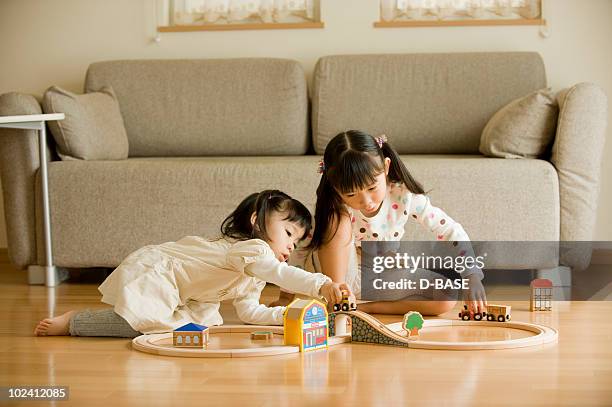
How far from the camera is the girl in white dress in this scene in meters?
2.18

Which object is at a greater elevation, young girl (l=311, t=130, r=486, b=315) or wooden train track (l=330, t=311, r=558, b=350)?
young girl (l=311, t=130, r=486, b=315)

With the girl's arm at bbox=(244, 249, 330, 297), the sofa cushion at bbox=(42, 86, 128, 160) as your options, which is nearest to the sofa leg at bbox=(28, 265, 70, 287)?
the sofa cushion at bbox=(42, 86, 128, 160)

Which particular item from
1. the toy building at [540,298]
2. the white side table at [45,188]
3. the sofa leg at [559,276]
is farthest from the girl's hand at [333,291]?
the white side table at [45,188]

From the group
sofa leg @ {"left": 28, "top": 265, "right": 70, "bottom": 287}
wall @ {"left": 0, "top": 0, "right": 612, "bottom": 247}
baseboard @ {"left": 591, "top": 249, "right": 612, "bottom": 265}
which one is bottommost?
baseboard @ {"left": 591, "top": 249, "right": 612, "bottom": 265}

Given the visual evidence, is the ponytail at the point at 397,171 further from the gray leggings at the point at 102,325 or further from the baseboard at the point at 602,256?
the baseboard at the point at 602,256

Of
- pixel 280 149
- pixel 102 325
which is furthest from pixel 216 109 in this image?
pixel 102 325

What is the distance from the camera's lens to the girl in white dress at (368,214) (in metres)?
2.18

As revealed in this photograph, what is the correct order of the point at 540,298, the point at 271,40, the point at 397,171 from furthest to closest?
the point at 271,40
the point at 540,298
the point at 397,171

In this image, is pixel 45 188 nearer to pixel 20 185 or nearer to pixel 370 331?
pixel 20 185

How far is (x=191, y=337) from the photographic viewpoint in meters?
1.89

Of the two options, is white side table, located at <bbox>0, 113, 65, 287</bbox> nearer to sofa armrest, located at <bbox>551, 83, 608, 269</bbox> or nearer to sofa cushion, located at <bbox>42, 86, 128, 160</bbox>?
sofa cushion, located at <bbox>42, 86, 128, 160</bbox>

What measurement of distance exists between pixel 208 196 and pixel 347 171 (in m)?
0.89

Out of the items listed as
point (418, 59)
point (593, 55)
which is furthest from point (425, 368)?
point (593, 55)

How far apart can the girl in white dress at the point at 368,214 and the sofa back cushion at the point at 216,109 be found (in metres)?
1.17
